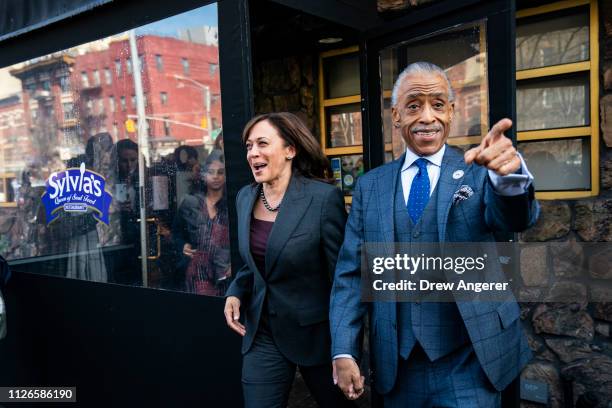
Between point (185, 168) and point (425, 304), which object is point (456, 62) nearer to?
point (425, 304)

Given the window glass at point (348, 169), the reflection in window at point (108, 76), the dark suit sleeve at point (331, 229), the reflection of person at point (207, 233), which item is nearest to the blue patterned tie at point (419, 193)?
the dark suit sleeve at point (331, 229)

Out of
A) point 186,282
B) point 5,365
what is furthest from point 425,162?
point 5,365

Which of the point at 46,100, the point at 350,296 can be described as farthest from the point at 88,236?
the point at 350,296

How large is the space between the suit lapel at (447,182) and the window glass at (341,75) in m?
3.12

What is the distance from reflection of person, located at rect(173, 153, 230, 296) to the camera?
3.33 meters

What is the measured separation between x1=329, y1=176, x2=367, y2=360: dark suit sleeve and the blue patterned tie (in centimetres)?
21

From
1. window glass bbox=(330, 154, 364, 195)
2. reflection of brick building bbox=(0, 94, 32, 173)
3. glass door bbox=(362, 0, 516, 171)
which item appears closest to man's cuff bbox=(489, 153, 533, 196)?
glass door bbox=(362, 0, 516, 171)

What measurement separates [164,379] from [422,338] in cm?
240

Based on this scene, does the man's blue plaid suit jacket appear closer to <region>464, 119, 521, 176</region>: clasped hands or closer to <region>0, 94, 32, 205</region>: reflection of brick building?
<region>464, 119, 521, 176</region>: clasped hands

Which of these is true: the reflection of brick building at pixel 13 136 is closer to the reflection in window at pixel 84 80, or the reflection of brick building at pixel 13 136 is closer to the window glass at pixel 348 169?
the reflection in window at pixel 84 80

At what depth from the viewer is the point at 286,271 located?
239 cm

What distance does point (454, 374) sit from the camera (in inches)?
72.6

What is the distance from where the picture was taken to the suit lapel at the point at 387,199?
1938 mm

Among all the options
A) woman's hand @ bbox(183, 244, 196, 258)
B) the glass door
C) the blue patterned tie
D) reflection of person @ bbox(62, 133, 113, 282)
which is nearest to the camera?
the blue patterned tie
